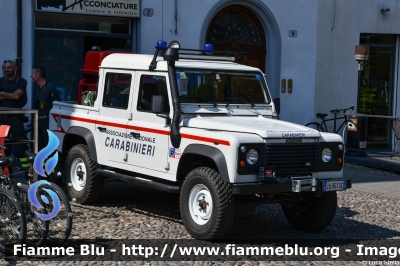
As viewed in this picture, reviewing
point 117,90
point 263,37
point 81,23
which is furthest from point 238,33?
point 117,90

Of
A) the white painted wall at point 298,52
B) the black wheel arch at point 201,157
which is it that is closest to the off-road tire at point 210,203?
the black wheel arch at point 201,157

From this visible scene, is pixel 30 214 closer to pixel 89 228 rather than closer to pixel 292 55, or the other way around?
pixel 89 228

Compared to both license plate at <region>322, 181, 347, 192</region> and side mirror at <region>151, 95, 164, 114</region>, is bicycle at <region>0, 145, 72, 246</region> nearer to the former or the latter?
side mirror at <region>151, 95, 164, 114</region>

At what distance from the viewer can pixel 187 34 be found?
48.5ft

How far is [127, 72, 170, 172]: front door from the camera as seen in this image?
26.4 ft

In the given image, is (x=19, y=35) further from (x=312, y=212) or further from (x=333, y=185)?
(x=333, y=185)

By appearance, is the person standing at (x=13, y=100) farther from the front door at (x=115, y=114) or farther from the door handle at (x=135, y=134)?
the door handle at (x=135, y=134)

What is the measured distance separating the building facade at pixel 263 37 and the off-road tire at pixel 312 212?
6.68 meters

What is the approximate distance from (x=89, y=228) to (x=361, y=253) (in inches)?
117

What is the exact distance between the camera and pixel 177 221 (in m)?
8.45

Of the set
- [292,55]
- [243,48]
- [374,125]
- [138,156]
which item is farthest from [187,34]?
[138,156]

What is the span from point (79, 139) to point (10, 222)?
10.1ft

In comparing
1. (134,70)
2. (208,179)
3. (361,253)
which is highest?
(134,70)

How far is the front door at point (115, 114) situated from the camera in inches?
341
